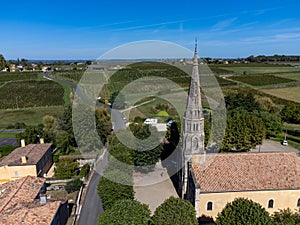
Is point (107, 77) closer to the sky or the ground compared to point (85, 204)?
closer to the sky

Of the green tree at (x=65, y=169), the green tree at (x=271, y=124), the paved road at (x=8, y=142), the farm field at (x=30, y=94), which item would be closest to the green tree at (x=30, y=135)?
the paved road at (x=8, y=142)

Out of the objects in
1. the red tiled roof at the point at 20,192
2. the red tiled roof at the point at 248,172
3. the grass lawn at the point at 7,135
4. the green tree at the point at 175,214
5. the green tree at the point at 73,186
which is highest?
the red tiled roof at the point at 248,172

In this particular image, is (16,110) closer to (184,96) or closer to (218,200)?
(184,96)

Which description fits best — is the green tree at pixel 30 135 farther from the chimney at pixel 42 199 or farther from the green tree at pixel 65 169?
the chimney at pixel 42 199

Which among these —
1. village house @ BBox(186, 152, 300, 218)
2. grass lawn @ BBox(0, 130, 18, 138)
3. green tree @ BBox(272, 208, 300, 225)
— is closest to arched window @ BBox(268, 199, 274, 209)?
village house @ BBox(186, 152, 300, 218)

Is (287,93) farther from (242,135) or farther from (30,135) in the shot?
(30,135)

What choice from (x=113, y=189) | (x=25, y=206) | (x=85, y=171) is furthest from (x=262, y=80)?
(x=25, y=206)

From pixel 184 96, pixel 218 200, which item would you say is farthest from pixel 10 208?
pixel 184 96
